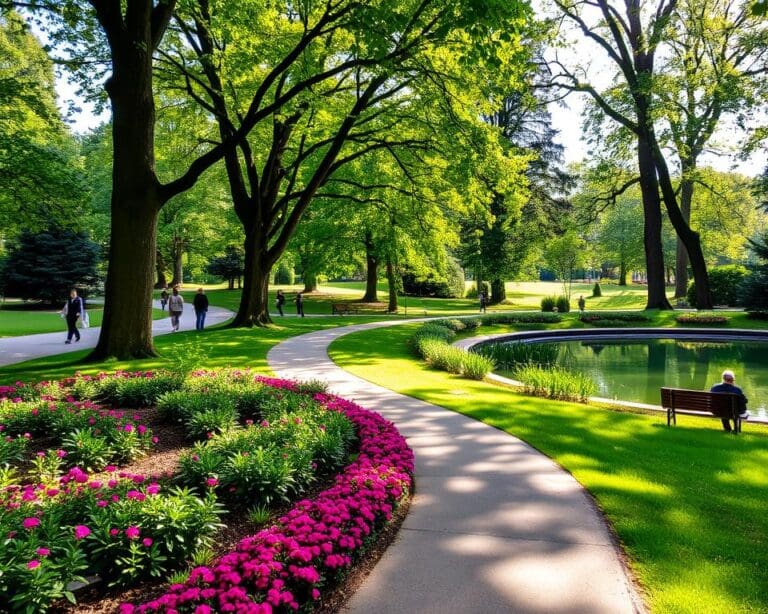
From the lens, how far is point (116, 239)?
11.5 metres

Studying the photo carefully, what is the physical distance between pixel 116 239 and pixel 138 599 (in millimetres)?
10170

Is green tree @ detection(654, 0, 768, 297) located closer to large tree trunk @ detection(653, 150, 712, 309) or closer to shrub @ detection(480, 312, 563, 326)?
large tree trunk @ detection(653, 150, 712, 309)

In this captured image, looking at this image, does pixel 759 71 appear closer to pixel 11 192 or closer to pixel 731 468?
pixel 731 468

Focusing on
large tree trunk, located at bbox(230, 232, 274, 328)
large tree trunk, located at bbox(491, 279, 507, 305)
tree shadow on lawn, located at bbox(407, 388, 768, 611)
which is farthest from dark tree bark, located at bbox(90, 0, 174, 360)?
large tree trunk, located at bbox(491, 279, 507, 305)

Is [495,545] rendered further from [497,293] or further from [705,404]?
[497,293]

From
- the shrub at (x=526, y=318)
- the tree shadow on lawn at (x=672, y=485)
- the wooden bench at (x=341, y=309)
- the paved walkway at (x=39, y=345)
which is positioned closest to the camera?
the tree shadow on lawn at (x=672, y=485)

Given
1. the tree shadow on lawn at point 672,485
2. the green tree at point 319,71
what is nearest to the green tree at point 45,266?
the green tree at point 319,71

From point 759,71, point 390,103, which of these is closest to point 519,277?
point 759,71

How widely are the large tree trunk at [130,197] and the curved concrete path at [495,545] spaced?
27.5ft

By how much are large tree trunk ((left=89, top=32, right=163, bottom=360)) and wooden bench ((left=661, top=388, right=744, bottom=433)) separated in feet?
37.3

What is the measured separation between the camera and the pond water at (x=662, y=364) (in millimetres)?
12719

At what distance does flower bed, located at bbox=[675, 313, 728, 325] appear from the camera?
23.8 m

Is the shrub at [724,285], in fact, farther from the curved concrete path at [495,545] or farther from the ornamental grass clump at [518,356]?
the curved concrete path at [495,545]

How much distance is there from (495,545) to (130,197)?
1126 centimetres
